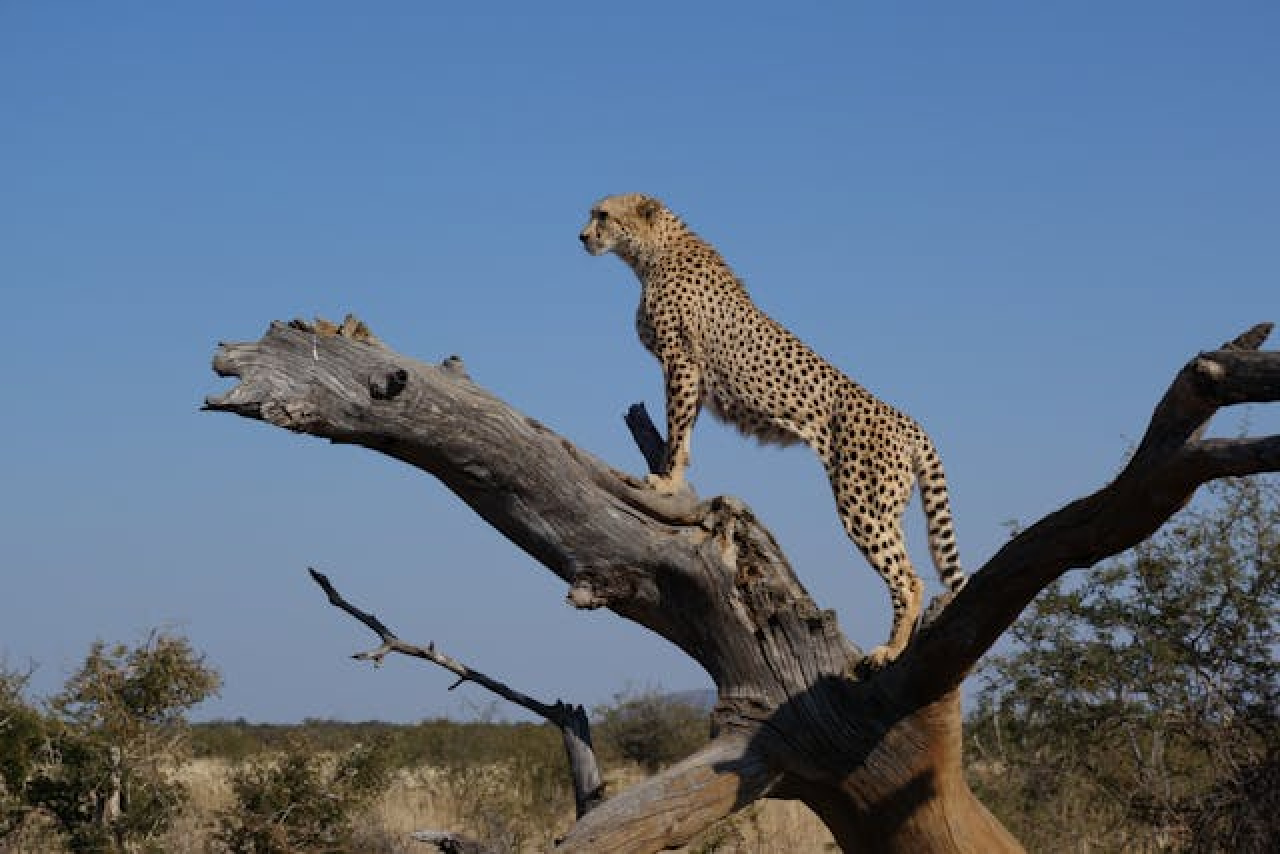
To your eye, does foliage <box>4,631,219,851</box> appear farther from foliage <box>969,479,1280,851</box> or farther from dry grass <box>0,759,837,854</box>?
foliage <box>969,479,1280,851</box>

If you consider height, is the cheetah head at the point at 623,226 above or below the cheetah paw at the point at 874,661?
above

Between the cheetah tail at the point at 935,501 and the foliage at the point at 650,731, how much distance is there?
13.2m

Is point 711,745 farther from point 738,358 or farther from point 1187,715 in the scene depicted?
point 1187,715

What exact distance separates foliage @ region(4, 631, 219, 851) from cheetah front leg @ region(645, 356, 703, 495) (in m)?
4.36

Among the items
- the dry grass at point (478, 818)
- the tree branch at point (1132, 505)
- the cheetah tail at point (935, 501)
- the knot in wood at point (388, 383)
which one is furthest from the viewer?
the dry grass at point (478, 818)

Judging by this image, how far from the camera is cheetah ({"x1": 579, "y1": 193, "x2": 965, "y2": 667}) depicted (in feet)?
22.1

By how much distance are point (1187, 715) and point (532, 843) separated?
564cm

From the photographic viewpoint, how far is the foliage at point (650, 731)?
19.9 meters

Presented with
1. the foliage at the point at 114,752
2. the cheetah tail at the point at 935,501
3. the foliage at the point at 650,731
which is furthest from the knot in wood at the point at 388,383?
the foliage at the point at 650,731

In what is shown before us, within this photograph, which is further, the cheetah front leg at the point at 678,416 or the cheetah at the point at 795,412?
the cheetah at the point at 795,412

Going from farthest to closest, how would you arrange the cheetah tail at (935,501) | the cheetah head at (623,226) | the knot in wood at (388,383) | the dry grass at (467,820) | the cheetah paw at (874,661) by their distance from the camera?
the dry grass at (467,820) < the cheetah head at (623,226) < the cheetah tail at (935,501) < the cheetah paw at (874,661) < the knot in wood at (388,383)

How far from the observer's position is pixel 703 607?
237 inches

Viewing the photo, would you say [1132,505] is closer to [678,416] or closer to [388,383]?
[388,383]

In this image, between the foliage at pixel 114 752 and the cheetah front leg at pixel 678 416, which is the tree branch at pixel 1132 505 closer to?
the cheetah front leg at pixel 678 416
